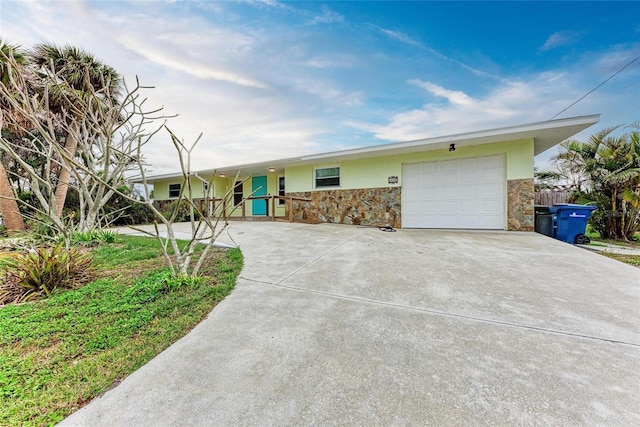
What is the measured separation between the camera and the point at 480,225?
760 cm

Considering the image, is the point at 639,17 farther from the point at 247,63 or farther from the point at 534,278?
the point at 247,63

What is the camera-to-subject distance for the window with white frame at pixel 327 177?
10.2m

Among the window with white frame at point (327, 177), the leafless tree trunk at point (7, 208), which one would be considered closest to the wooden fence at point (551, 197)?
the window with white frame at point (327, 177)

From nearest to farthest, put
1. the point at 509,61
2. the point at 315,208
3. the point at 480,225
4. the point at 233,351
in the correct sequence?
the point at 233,351 → the point at 480,225 → the point at 509,61 → the point at 315,208

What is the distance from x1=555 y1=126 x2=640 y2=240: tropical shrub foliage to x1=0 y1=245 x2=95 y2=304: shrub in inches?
491

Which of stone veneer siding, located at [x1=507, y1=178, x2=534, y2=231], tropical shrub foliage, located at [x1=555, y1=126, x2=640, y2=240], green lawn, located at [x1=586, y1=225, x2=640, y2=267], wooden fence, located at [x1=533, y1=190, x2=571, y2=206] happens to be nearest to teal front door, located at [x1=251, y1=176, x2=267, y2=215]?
stone veneer siding, located at [x1=507, y1=178, x2=534, y2=231]

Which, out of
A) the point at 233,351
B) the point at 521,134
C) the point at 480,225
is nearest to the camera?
the point at 233,351

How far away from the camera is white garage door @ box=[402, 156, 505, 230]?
745cm

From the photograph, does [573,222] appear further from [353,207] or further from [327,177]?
[327,177]

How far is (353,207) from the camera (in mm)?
9727

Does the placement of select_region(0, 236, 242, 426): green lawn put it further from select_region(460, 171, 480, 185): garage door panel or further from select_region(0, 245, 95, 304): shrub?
select_region(460, 171, 480, 185): garage door panel

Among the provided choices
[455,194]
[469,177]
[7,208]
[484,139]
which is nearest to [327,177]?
[455,194]

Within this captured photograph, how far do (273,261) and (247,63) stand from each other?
7.21 meters

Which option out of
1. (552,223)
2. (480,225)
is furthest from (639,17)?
(480,225)
